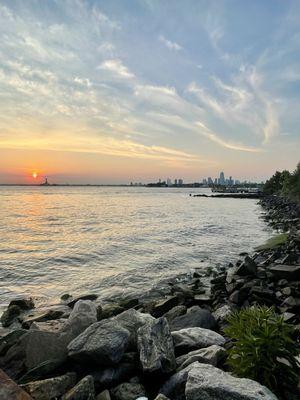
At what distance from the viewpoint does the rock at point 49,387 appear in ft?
18.6

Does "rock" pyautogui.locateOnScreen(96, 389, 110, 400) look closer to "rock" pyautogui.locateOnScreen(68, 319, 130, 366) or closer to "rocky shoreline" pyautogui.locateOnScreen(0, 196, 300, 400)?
"rocky shoreline" pyautogui.locateOnScreen(0, 196, 300, 400)

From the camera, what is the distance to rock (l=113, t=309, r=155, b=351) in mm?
7008

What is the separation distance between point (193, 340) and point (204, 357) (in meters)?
0.91

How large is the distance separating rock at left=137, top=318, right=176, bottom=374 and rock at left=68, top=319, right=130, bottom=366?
35 cm

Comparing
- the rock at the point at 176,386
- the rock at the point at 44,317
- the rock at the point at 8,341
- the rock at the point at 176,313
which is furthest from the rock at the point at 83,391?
the rock at the point at 44,317

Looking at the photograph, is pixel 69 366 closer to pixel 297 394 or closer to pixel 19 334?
pixel 19 334

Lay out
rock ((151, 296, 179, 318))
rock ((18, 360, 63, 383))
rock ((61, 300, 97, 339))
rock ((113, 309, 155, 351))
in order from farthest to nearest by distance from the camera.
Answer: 1. rock ((151, 296, 179, 318))
2. rock ((61, 300, 97, 339))
3. rock ((113, 309, 155, 351))
4. rock ((18, 360, 63, 383))

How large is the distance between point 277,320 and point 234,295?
631cm

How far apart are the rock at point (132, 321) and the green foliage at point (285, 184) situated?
3015 inches

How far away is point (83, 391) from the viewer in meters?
5.52

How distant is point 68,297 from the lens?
49.7 feet

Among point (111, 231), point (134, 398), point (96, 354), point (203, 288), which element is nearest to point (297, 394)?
point (134, 398)

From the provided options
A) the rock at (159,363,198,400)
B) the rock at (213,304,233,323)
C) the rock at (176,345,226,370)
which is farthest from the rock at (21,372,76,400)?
the rock at (213,304,233,323)

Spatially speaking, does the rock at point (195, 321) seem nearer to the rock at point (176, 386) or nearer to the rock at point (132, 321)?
the rock at point (132, 321)
